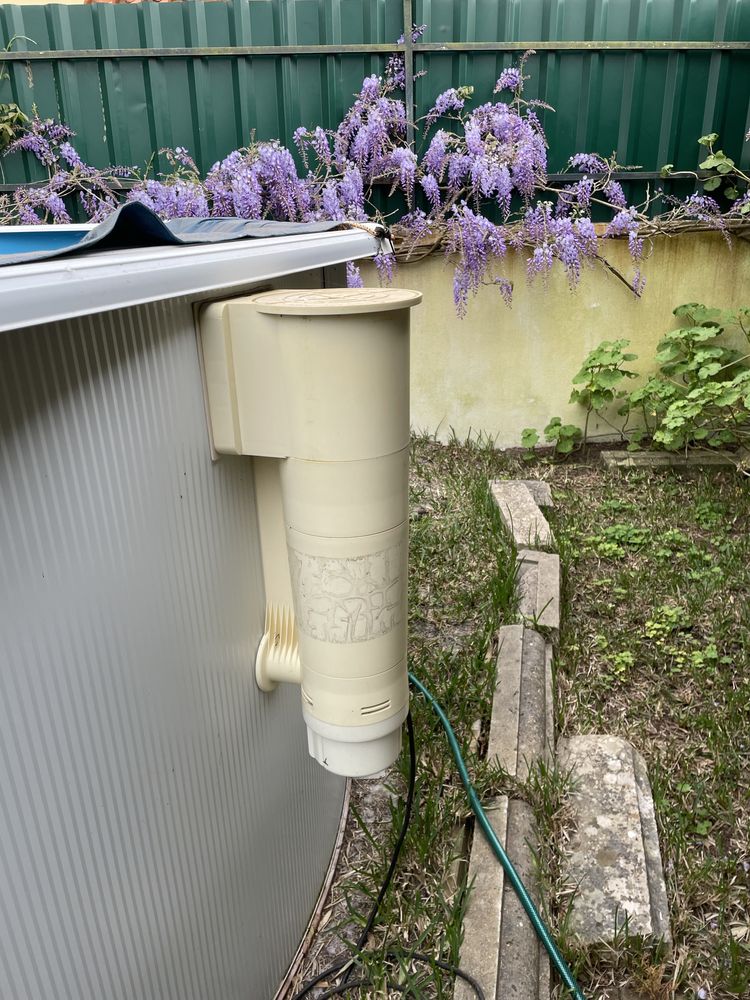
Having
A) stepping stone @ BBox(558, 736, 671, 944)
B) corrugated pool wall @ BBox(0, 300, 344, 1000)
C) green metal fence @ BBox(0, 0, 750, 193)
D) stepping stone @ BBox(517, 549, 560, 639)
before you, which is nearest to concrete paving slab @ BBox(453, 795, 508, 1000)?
stepping stone @ BBox(558, 736, 671, 944)

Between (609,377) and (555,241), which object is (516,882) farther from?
(555,241)

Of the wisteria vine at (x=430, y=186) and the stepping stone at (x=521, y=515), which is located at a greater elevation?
the wisteria vine at (x=430, y=186)

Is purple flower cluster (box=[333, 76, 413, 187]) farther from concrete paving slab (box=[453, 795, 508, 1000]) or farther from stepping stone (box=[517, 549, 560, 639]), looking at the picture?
concrete paving slab (box=[453, 795, 508, 1000])

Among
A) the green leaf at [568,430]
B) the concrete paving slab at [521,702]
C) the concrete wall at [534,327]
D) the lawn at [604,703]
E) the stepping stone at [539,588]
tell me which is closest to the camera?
the lawn at [604,703]

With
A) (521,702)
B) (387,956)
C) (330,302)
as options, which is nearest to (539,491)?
(521,702)

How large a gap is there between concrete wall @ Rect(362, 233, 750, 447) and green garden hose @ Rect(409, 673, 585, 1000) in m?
2.52

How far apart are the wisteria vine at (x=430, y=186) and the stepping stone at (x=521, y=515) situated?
1.05m

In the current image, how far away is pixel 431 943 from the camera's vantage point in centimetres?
152

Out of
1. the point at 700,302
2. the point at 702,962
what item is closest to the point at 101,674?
the point at 702,962

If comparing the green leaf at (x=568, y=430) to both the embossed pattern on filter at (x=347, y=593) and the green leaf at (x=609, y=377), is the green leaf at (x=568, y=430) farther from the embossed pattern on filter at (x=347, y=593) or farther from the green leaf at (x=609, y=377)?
the embossed pattern on filter at (x=347, y=593)

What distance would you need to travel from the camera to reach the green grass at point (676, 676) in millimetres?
1520

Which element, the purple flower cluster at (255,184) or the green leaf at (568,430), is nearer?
the purple flower cluster at (255,184)

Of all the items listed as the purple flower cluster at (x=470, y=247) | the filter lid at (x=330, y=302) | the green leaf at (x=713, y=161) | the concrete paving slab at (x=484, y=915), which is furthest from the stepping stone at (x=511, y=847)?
the green leaf at (x=713, y=161)

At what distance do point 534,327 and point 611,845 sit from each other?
2.90m
